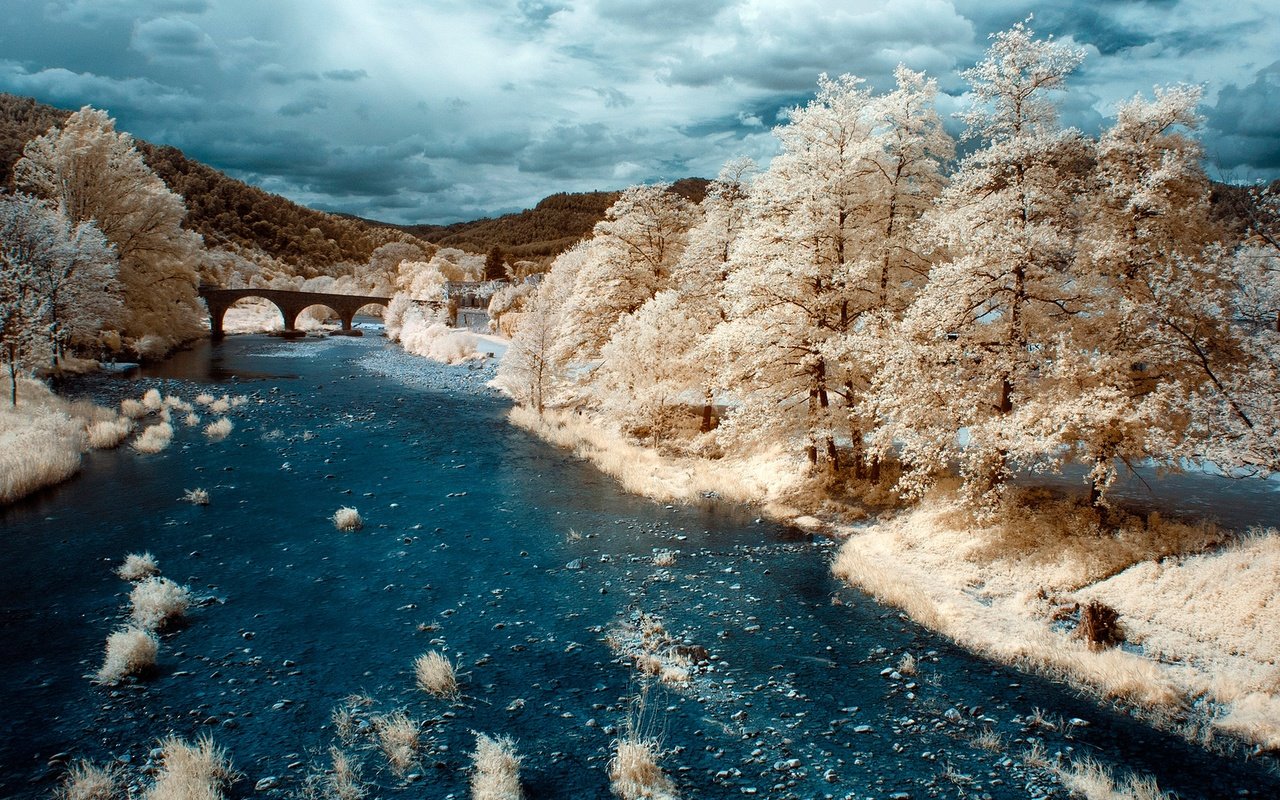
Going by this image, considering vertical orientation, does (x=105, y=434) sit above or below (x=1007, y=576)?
above

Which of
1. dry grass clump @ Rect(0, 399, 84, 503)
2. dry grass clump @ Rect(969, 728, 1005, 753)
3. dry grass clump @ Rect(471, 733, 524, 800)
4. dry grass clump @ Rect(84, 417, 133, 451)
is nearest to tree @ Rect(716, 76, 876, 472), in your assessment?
dry grass clump @ Rect(969, 728, 1005, 753)

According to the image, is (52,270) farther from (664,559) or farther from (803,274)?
(803,274)

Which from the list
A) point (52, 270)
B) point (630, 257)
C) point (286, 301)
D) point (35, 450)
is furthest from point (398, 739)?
point (286, 301)

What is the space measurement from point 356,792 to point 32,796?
410cm

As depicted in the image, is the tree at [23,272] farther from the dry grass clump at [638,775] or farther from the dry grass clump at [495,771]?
the dry grass clump at [638,775]

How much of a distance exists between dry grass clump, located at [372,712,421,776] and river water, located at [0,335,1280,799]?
20 centimetres

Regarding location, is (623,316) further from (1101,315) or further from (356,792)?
(356,792)

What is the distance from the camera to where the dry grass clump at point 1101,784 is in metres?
8.45

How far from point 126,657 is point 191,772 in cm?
383

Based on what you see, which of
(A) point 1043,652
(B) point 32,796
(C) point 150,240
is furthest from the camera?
(C) point 150,240

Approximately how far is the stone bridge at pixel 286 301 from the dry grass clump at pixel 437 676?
8109cm

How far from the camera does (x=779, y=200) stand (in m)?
20.1

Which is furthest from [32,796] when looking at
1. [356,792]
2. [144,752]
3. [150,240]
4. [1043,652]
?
[150,240]

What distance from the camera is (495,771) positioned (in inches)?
345
